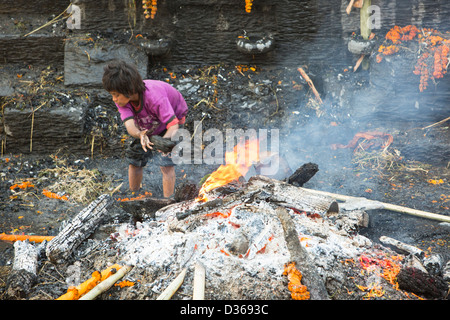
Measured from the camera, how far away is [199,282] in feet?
10.6

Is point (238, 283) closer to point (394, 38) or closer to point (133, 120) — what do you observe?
point (133, 120)

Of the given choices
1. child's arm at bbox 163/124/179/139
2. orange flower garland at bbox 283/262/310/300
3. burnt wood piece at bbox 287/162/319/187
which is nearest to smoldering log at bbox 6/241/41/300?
child's arm at bbox 163/124/179/139

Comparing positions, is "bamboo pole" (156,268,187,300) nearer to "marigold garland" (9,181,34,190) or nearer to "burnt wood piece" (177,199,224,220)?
"burnt wood piece" (177,199,224,220)

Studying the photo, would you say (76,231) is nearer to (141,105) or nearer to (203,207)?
(203,207)

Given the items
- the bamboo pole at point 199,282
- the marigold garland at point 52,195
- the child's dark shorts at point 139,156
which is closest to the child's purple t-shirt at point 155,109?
the child's dark shorts at point 139,156

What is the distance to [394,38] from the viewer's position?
20.0 feet

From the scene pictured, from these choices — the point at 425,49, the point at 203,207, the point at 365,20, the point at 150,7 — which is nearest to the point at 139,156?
the point at 203,207

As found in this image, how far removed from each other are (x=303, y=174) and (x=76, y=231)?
2702 millimetres

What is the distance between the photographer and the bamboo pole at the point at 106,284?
321cm

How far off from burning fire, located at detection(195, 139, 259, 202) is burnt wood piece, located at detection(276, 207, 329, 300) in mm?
1041

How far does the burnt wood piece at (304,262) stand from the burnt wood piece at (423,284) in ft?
2.29

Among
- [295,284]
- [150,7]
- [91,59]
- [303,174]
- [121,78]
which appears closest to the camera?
[295,284]

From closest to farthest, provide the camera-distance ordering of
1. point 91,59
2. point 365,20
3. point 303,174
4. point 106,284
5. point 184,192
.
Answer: point 106,284
point 184,192
point 303,174
point 365,20
point 91,59
